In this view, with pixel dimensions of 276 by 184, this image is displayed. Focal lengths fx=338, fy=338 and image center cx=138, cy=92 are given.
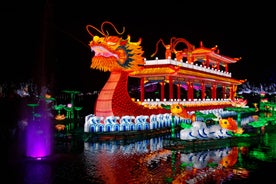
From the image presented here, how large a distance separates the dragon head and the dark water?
483cm

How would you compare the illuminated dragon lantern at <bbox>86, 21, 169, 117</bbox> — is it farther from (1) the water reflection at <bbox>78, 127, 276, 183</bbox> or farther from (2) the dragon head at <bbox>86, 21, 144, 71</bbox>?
(1) the water reflection at <bbox>78, 127, 276, 183</bbox>

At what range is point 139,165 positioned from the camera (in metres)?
9.91

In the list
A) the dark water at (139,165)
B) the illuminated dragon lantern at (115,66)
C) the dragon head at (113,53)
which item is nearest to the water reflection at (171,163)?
the dark water at (139,165)

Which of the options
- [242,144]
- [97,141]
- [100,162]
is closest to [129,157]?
[100,162]

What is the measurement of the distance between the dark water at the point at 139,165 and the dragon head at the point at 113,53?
15.8 ft

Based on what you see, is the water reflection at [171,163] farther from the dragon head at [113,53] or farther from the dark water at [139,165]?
the dragon head at [113,53]

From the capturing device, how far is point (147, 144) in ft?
46.3

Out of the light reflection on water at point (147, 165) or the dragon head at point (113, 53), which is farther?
the dragon head at point (113, 53)

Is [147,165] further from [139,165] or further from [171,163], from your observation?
[171,163]

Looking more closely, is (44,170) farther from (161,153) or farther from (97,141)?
(97,141)

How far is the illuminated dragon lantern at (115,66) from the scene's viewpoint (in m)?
16.8

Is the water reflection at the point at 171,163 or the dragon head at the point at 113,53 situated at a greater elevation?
the dragon head at the point at 113,53

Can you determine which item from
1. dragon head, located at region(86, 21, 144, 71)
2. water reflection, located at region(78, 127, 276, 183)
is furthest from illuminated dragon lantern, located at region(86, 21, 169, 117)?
water reflection, located at region(78, 127, 276, 183)

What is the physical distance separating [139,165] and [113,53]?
8.24 m
